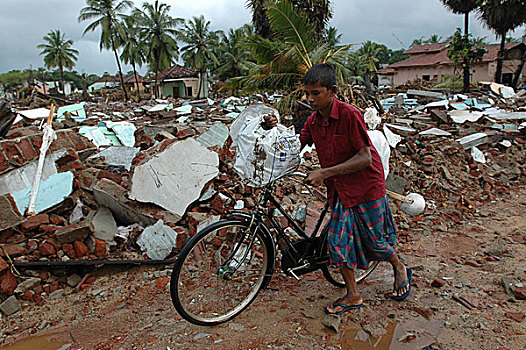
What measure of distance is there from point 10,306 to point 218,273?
1.75 m

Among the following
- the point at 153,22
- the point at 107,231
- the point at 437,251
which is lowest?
the point at 437,251

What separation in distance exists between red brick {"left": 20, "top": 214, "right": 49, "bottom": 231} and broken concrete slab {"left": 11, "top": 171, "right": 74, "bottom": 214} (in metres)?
0.20

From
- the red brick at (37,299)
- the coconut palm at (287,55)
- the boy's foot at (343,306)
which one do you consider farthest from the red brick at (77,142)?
the coconut palm at (287,55)

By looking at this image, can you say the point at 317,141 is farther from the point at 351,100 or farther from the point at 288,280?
the point at 351,100

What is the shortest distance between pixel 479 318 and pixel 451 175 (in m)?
4.10

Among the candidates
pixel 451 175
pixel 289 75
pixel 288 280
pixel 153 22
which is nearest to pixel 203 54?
pixel 153 22

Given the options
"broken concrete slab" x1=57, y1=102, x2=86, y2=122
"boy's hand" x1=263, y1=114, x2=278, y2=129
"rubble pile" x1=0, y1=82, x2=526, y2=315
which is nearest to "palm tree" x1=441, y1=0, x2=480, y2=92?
"rubble pile" x1=0, y1=82, x2=526, y2=315

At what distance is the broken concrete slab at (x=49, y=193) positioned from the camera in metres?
3.72

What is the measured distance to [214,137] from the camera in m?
5.12

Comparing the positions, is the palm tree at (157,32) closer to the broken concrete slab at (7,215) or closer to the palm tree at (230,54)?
the palm tree at (230,54)

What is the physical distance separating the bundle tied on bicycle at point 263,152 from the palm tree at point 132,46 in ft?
117

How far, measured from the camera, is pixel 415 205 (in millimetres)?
4730

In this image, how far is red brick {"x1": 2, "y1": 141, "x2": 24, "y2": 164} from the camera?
13.1 feet

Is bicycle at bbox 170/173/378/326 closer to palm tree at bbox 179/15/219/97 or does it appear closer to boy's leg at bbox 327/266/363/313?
boy's leg at bbox 327/266/363/313
